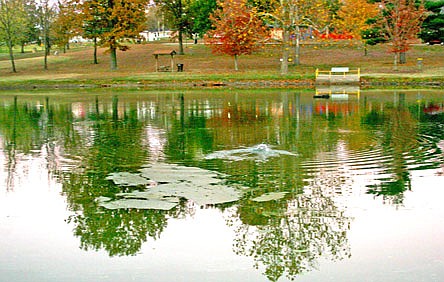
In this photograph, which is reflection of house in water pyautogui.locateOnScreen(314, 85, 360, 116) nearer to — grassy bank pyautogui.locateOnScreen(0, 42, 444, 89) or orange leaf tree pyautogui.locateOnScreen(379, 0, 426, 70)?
grassy bank pyautogui.locateOnScreen(0, 42, 444, 89)

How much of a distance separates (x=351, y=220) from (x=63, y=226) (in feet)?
17.2

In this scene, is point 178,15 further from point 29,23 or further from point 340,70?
point 340,70

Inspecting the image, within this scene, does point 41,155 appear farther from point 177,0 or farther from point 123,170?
point 177,0

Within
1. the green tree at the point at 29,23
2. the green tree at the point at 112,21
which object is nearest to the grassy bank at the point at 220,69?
the green tree at the point at 112,21

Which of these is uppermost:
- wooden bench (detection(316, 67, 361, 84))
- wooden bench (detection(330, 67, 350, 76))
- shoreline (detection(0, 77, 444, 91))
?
wooden bench (detection(330, 67, 350, 76))

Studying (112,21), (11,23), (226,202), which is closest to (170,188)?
(226,202)

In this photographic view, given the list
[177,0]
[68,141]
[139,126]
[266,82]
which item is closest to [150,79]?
[266,82]

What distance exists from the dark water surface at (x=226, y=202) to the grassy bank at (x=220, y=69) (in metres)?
29.8

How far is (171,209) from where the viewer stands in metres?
12.8

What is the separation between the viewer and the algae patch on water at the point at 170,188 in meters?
13.3

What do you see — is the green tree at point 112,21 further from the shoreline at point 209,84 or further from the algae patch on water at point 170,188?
the algae patch on water at point 170,188

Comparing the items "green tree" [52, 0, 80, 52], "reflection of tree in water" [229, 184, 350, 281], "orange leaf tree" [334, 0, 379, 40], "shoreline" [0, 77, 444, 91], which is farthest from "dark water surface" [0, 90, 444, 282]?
"green tree" [52, 0, 80, 52]

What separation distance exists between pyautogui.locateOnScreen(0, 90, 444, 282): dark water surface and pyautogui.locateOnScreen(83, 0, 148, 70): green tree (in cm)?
4509

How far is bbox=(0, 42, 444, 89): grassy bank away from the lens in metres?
55.8
